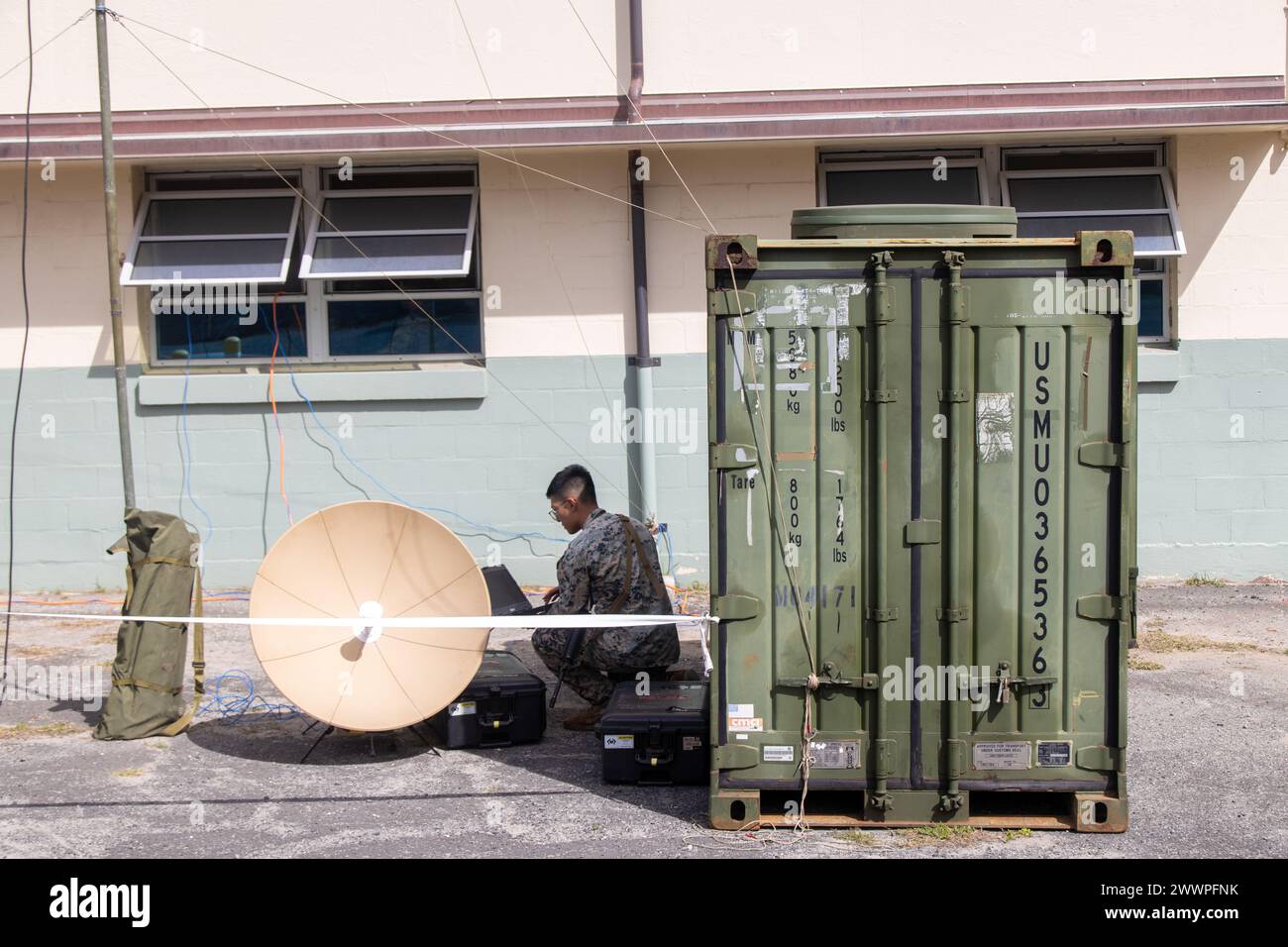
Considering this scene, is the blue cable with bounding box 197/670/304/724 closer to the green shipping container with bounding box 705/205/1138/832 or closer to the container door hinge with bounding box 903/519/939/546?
the green shipping container with bounding box 705/205/1138/832

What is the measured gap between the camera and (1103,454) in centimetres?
530

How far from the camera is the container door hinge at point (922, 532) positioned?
5.34m

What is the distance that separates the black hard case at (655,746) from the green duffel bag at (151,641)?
2493mm

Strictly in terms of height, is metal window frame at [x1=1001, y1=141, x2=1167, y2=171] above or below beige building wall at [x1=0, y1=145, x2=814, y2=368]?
above

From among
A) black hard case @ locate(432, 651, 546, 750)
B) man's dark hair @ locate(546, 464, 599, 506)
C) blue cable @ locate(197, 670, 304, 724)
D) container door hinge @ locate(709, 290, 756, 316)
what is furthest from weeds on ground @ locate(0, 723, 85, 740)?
container door hinge @ locate(709, 290, 756, 316)

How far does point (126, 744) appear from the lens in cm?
684

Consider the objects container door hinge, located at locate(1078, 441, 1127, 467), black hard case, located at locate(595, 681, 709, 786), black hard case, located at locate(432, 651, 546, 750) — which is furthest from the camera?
black hard case, located at locate(432, 651, 546, 750)

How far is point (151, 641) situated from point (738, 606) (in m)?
3.37

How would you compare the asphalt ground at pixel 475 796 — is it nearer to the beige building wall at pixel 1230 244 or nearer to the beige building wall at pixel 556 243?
the beige building wall at pixel 1230 244

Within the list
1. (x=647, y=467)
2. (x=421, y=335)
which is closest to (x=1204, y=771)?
(x=647, y=467)

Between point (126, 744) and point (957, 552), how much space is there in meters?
4.45

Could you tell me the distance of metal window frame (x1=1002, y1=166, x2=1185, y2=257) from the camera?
1020cm

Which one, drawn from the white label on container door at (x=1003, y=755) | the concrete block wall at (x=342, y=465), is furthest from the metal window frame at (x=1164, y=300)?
the white label on container door at (x=1003, y=755)

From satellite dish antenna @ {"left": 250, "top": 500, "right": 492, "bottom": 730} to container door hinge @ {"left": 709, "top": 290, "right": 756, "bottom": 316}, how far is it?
6.32 ft
